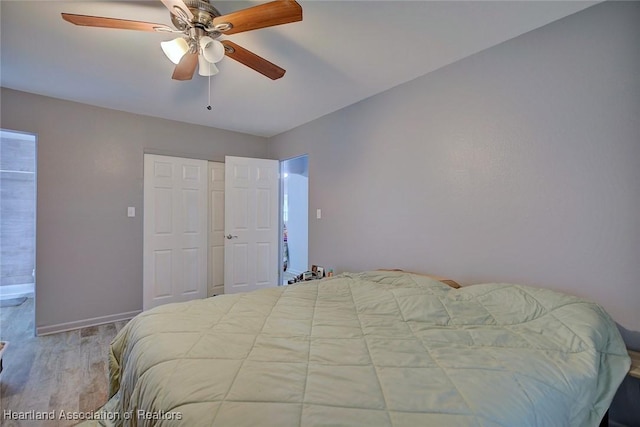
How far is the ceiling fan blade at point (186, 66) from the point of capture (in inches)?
68.9

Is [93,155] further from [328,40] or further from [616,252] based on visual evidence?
[616,252]

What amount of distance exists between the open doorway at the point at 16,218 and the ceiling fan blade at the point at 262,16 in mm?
4587

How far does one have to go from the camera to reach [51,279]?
296cm

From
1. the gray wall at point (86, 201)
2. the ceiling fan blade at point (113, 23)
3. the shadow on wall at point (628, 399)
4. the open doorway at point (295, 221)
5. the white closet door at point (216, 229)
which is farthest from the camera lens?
the open doorway at point (295, 221)

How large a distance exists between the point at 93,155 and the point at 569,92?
13.9 ft

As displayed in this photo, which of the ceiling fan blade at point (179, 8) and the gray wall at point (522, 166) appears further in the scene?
the gray wall at point (522, 166)

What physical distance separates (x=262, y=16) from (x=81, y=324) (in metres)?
3.56

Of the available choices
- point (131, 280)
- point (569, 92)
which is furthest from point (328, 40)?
point (131, 280)

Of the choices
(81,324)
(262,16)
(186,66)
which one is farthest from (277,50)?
(81,324)

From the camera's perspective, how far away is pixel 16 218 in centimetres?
442

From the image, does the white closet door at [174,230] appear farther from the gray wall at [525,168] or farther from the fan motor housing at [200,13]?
the fan motor housing at [200,13]

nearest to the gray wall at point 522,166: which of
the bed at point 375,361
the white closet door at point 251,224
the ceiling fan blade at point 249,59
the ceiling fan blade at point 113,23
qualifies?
the bed at point 375,361

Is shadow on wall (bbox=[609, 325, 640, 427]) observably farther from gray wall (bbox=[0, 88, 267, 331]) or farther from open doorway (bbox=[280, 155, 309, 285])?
open doorway (bbox=[280, 155, 309, 285])

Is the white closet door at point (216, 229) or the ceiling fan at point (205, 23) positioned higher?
the ceiling fan at point (205, 23)
